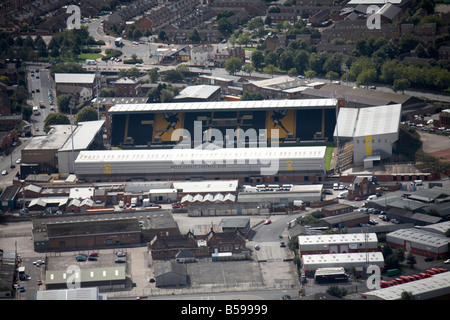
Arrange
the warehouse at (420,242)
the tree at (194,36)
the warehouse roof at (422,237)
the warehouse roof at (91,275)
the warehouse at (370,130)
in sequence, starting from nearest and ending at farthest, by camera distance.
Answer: the warehouse roof at (91,275), the warehouse at (420,242), the warehouse roof at (422,237), the warehouse at (370,130), the tree at (194,36)

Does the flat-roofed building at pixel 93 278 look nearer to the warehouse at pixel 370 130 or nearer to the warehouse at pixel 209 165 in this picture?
the warehouse at pixel 209 165

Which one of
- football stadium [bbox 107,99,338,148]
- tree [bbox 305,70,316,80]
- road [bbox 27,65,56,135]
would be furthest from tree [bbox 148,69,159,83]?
tree [bbox 305,70,316,80]

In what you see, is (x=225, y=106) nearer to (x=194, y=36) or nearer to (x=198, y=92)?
(x=198, y=92)

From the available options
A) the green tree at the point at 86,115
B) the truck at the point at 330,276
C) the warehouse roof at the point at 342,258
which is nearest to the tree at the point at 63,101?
the green tree at the point at 86,115

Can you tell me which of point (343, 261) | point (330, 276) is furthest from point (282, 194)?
point (330, 276)
